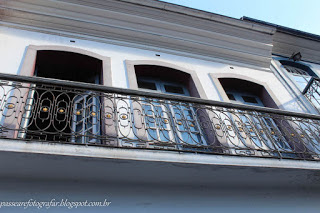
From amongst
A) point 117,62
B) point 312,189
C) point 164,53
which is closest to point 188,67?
point 164,53

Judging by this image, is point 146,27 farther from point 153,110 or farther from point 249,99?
point 249,99

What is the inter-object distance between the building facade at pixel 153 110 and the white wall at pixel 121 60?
4 cm

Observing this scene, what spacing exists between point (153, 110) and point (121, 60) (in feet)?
5.23

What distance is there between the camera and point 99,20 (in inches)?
292

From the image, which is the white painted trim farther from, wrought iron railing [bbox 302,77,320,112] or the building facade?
wrought iron railing [bbox 302,77,320,112]

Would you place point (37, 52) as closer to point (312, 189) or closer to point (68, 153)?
point (68, 153)

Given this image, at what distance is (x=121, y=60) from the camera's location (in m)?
6.70

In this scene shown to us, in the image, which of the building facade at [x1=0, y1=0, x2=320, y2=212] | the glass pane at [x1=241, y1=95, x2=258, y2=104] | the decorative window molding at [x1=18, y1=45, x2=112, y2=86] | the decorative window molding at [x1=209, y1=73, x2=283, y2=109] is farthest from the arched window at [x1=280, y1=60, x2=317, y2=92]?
the decorative window molding at [x1=18, y1=45, x2=112, y2=86]

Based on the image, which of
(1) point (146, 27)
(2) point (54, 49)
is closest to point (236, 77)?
(1) point (146, 27)

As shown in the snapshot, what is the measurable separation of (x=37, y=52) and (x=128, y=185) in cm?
386

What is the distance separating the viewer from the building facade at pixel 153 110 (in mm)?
3783

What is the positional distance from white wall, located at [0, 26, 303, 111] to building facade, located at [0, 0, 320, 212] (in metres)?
0.04

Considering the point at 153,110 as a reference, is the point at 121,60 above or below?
→ above

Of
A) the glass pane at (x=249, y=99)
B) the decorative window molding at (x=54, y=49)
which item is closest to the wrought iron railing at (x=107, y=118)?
the decorative window molding at (x=54, y=49)
